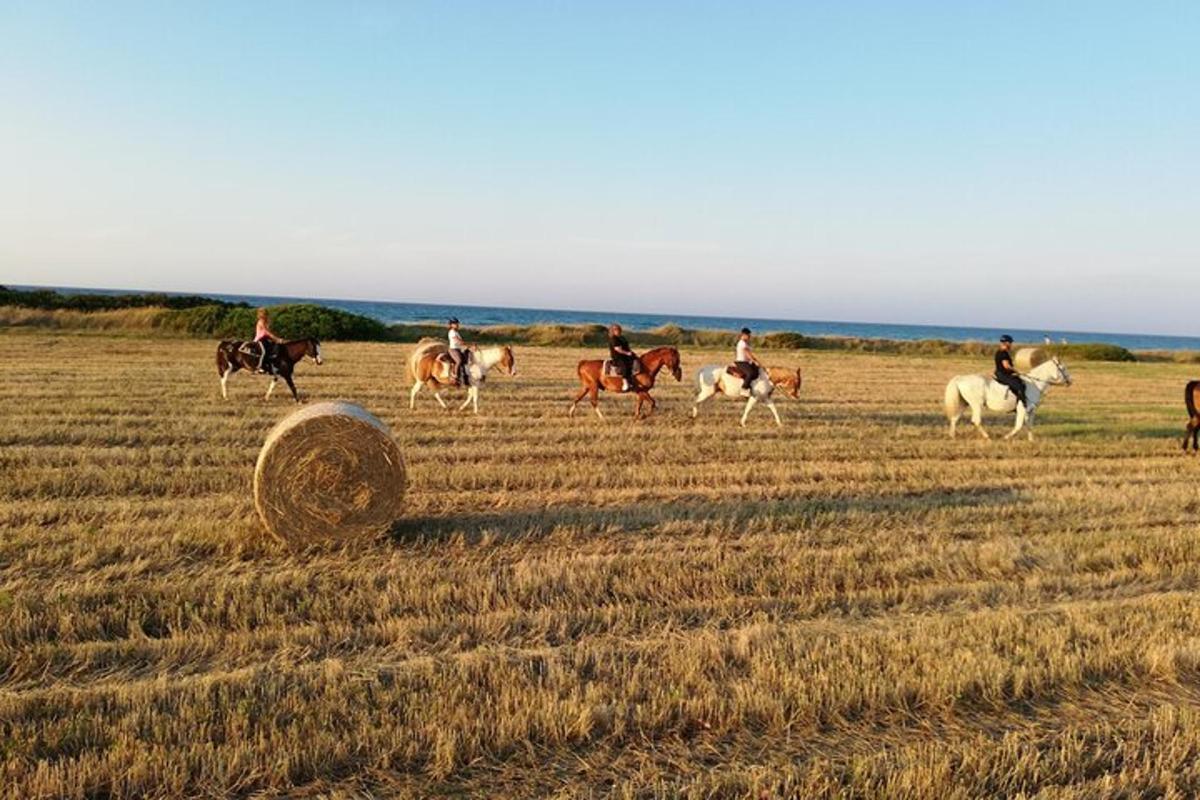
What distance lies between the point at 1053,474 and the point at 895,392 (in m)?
12.2

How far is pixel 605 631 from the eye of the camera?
6.20m

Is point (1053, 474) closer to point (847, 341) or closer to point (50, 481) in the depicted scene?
point (50, 481)

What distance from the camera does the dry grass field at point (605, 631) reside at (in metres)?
4.32

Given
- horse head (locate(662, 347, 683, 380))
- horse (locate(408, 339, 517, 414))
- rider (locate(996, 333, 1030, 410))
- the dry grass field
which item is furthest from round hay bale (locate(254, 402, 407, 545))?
rider (locate(996, 333, 1030, 410))

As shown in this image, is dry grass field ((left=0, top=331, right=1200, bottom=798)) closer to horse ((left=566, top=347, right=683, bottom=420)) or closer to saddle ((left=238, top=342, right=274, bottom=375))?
horse ((left=566, top=347, right=683, bottom=420))

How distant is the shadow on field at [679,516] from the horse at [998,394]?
5.37 meters

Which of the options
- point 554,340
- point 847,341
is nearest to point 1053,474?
point 554,340

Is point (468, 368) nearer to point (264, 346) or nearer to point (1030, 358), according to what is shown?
point (264, 346)

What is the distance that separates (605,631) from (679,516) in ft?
11.4

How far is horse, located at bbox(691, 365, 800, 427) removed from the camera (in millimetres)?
16906

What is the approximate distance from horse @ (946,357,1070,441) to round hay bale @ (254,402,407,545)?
457 inches

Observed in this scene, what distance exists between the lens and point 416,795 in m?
4.09

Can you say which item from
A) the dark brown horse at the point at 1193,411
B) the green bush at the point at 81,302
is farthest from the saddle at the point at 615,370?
the green bush at the point at 81,302

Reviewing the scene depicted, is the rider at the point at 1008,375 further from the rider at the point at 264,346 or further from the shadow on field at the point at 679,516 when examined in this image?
the rider at the point at 264,346
